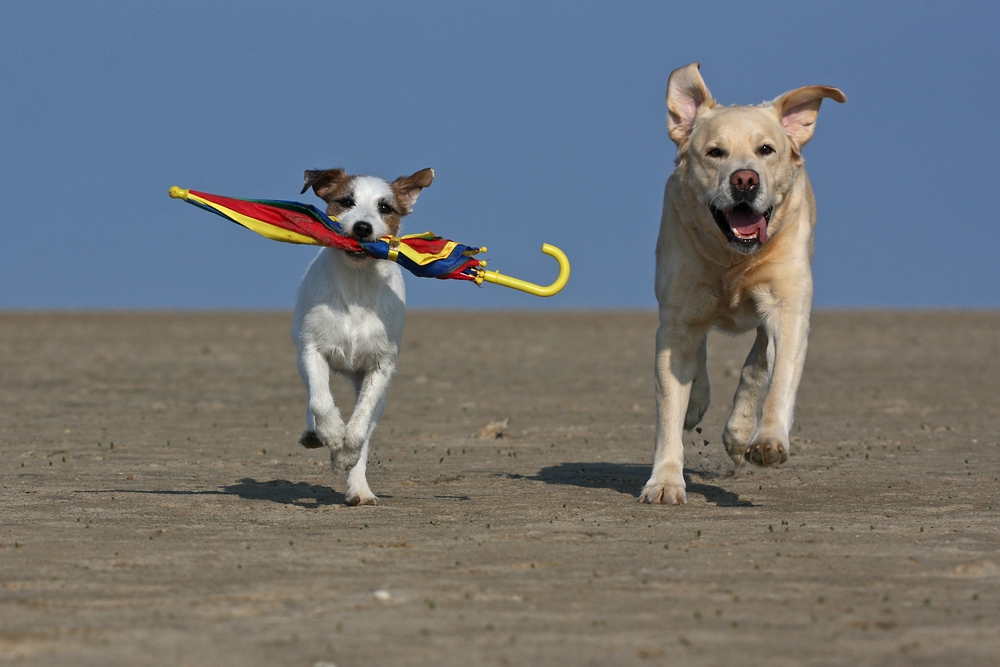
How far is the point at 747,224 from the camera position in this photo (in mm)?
7941

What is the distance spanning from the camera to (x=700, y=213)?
8.25 metres

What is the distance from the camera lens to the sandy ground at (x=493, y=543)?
178 inches

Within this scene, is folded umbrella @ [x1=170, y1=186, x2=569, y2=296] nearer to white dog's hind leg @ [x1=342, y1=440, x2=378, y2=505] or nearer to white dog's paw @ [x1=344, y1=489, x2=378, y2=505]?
white dog's hind leg @ [x1=342, y1=440, x2=378, y2=505]

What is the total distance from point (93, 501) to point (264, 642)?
13.1ft

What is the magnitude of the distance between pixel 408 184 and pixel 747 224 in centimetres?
252

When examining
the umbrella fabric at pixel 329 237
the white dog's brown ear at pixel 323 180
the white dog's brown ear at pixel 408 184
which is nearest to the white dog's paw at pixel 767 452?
the umbrella fabric at pixel 329 237

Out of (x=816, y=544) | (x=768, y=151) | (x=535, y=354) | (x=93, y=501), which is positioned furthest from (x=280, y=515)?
(x=535, y=354)

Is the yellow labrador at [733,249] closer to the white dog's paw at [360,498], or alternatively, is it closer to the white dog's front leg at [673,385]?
the white dog's front leg at [673,385]

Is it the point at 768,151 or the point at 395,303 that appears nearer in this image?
the point at 768,151

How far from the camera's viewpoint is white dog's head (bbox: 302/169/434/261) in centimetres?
830

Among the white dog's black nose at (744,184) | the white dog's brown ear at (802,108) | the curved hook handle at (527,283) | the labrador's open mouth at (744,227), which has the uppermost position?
the white dog's brown ear at (802,108)

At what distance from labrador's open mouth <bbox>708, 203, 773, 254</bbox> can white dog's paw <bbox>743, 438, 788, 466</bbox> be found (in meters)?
1.20

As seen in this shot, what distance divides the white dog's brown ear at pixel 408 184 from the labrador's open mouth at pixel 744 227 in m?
2.20

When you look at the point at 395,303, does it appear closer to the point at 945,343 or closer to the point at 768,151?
the point at 768,151
